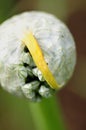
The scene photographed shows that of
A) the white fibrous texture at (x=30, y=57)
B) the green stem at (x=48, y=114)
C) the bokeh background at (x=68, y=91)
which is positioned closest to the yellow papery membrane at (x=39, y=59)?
the white fibrous texture at (x=30, y=57)

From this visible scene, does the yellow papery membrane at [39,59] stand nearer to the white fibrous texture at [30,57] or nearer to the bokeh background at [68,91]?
the white fibrous texture at [30,57]

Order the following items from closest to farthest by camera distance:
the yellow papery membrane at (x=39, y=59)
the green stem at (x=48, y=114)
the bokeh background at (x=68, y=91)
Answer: the yellow papery membrane at (x=39, y=59) → the green stem at (x=48, y=114) → the bokeh background at (x=68, y=91)

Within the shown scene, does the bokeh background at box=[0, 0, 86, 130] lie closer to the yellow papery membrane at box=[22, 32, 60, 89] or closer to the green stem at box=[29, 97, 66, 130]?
the green stem at box=[29, 97, 66, 130]

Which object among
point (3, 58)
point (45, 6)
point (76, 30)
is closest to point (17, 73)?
point (3, 58)

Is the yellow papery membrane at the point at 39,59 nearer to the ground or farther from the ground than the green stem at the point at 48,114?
farther from the ground

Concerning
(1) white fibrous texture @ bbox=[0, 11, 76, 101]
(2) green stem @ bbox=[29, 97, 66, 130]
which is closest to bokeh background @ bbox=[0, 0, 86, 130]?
(2) green stem @ bbox=[29, 97, 66, 130]

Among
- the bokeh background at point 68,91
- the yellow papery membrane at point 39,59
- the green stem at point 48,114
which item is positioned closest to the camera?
the yellow papery membrane at point 39,59
